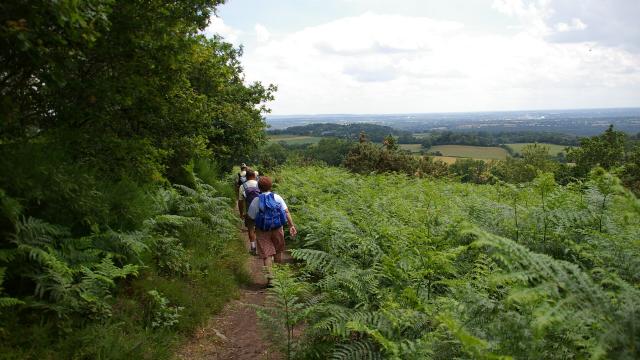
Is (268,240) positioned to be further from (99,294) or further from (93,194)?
(99,294)

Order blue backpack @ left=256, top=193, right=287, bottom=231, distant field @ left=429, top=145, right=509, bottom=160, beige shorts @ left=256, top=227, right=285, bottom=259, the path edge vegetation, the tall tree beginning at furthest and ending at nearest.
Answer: distant field @ left=429, top=145, right=509, bottom=160
the tall tree
beige shorts @ left=256, top=227, right=285, bottom=259
blue backpack @ left=256, top=193, right=287, bottom=231
the path edge vegetation

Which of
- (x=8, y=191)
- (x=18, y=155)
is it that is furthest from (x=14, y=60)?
(x=8, y=191)

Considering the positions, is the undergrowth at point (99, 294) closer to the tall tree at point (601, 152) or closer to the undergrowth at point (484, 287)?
the undergrowth at point (484, 287)

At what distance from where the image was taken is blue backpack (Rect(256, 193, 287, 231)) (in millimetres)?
7445

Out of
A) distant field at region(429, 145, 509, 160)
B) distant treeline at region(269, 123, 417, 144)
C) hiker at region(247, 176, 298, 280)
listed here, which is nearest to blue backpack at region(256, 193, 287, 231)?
hiker at region(247, 176, 298, 280)

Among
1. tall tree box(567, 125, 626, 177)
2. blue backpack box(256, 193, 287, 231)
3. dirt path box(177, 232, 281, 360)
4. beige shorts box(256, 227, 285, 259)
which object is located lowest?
tall tree box(567, 125, 626, 177)

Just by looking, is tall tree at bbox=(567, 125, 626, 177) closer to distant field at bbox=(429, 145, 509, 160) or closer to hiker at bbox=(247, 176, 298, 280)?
hiker at bbox=(247, 176, 298, 280)

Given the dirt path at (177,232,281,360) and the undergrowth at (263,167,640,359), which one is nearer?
the undergrowth at (263,167,640,359)

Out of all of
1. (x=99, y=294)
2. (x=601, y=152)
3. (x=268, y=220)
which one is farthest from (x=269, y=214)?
(x=601, y=152)

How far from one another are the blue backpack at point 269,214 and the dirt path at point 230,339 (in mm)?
1349

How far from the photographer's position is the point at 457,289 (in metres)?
4.52

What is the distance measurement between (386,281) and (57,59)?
5076mm

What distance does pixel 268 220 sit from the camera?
744cm

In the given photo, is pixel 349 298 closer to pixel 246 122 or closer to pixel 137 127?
pixel 137 127
